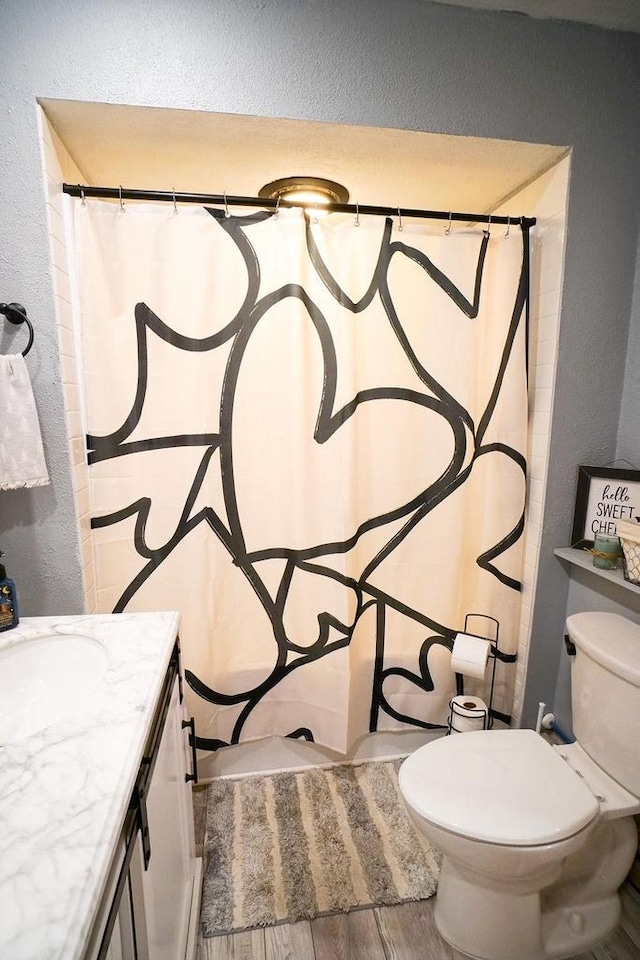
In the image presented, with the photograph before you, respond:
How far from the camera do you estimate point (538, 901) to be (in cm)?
117

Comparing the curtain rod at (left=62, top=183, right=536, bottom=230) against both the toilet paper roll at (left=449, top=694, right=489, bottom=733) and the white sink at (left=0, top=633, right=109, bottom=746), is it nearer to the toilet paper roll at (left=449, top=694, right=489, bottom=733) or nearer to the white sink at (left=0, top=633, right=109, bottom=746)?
the white sink at (left=0, top=633, right=109, bottom=746)

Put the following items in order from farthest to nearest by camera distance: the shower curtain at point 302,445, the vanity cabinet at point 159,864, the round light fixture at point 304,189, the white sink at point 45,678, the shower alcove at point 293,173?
the round light fixture at point 304,189, the shower curtain at point 302,445, the shower alcove at point 293,173, the white sink at point 45,678, the vanity cabinet at point 159,864

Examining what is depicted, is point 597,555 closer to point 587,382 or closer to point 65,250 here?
point 587,382

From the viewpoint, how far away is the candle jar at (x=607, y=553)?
4.63 ft

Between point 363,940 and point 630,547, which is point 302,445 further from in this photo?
point 363,940

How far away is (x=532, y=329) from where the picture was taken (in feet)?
5.12

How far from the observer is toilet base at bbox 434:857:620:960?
1.16 meters

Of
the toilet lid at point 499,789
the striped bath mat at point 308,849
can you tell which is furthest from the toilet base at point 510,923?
the toilet lid at point 499,789

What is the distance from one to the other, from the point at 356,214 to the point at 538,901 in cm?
193

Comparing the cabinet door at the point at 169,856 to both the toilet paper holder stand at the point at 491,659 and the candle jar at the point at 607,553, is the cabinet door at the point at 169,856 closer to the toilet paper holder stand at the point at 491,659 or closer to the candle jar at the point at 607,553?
the toilet paper holder stand at the point at 491,659

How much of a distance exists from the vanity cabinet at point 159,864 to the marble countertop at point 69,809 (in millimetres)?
62

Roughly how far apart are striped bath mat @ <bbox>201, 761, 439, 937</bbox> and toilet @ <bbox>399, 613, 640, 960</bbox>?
0.61 ft

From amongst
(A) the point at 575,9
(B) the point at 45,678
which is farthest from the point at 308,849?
(A) the point at 575,9

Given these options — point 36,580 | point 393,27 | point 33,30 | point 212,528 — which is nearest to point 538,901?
point 212,528
